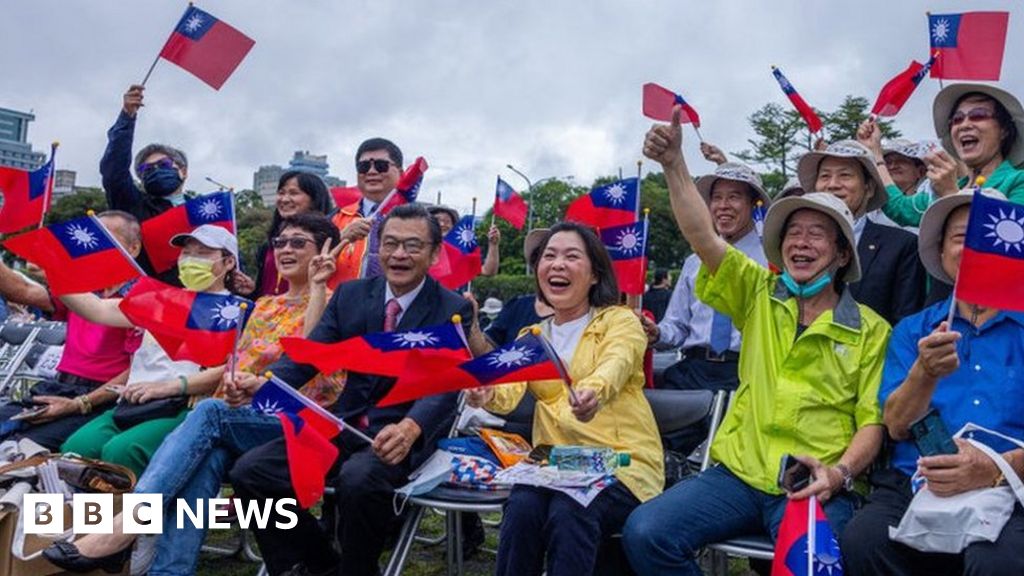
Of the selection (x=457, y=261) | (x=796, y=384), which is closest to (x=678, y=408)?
(x=796, y=384)

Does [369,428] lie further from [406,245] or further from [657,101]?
[657,101]

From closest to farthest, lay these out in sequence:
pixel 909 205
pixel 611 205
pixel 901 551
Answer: pixel 901 551, pixel 909 205, pixel 611 205

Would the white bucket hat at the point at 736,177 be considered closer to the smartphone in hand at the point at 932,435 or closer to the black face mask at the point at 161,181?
the smartphone in hand at the point at 932,435

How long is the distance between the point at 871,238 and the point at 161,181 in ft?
15.3

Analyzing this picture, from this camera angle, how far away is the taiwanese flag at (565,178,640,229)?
594 cm

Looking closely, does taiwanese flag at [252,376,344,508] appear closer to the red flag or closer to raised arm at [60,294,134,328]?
raised arm at [60,294,134,328]

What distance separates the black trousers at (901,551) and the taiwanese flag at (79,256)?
4.14 metres

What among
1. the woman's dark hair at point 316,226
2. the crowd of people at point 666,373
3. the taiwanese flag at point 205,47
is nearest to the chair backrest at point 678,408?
the crowd of people at point 666,373

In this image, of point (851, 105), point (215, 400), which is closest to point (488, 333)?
point (215, 400)

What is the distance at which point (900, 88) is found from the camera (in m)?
6.23

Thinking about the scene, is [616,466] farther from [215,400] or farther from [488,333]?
[215,400]

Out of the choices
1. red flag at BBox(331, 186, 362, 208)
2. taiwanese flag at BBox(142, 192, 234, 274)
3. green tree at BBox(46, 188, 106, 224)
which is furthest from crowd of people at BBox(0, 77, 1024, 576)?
green tree at BBox(46, 188, 106, 224)

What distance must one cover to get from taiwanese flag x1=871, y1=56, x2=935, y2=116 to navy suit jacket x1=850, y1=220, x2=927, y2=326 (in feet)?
7.49

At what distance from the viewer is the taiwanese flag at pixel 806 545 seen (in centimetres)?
321
